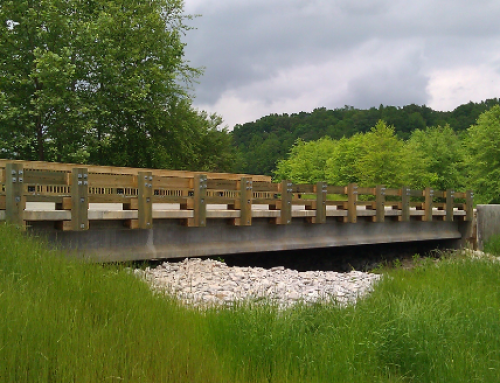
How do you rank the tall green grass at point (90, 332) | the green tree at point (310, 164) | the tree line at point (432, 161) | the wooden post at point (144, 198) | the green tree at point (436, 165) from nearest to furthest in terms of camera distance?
the tall green grass at point (90, 332) < the wooden post at point (144, 198) < the tree line at point (432, 161) < the green tree at point (436, 165) < the green tree at point (310, 164)

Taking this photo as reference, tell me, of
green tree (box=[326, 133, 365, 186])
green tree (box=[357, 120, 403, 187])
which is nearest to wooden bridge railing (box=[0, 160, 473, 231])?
green tree (box=[357, 120, 403, 187])

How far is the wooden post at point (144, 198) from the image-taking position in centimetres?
1079

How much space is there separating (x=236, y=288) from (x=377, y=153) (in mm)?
35589

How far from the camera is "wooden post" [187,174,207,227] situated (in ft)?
38.2

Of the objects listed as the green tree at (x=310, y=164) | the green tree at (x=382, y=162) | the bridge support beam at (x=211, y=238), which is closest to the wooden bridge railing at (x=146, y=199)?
the bridge support beam at (x=211, y=238)

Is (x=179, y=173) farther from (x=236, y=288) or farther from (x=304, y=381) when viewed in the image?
(x=304, y=381)

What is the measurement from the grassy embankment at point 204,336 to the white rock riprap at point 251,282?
54.1 inches

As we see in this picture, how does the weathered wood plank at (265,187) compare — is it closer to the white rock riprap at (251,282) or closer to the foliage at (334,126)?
the white rock riprap at (251,282)

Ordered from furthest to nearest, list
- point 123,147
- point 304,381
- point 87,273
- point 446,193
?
point 123,147, point 446,193, point 87,273, point 304,381

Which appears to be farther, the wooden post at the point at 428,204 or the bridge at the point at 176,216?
the wooden post at the point at 428,204

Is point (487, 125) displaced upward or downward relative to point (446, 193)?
upward

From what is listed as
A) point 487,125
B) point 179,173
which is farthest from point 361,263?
point 487,125

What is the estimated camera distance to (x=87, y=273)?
6672 mm

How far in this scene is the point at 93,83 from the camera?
2561 centimetres
